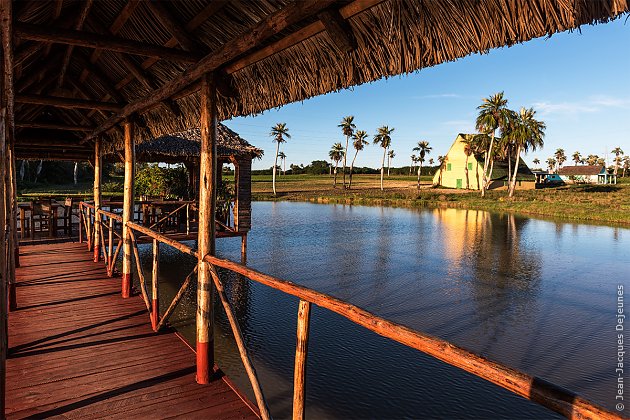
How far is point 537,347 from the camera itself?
7375 millimetres

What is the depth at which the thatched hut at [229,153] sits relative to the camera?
13984 millimetres

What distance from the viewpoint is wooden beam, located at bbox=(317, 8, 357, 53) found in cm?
310

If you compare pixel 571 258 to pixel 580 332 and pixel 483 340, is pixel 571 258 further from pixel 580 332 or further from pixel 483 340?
pixel 483 340

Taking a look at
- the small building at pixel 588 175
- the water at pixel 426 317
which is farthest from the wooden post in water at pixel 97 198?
the small building at pixel 588 175

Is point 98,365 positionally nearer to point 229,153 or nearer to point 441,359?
point 441,359

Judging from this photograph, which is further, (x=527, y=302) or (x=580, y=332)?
(x=527, y=302)

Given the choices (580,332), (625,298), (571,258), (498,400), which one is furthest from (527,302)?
(571,258)

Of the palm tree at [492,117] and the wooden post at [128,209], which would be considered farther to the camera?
the palm tree at [492,117]

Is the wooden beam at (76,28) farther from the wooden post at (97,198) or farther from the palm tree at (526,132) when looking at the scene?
the palm tree at (526,132)

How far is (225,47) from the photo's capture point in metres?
3.75

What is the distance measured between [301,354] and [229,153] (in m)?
12.3

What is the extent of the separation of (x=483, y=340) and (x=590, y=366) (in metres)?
1.69

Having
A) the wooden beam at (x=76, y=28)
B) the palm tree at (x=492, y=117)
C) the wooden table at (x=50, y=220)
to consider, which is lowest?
the wooden table at (x=50, y=220)

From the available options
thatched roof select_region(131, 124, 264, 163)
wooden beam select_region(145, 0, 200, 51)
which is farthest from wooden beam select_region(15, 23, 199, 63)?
thatched roof select_region(131, 124, 264, 163)
